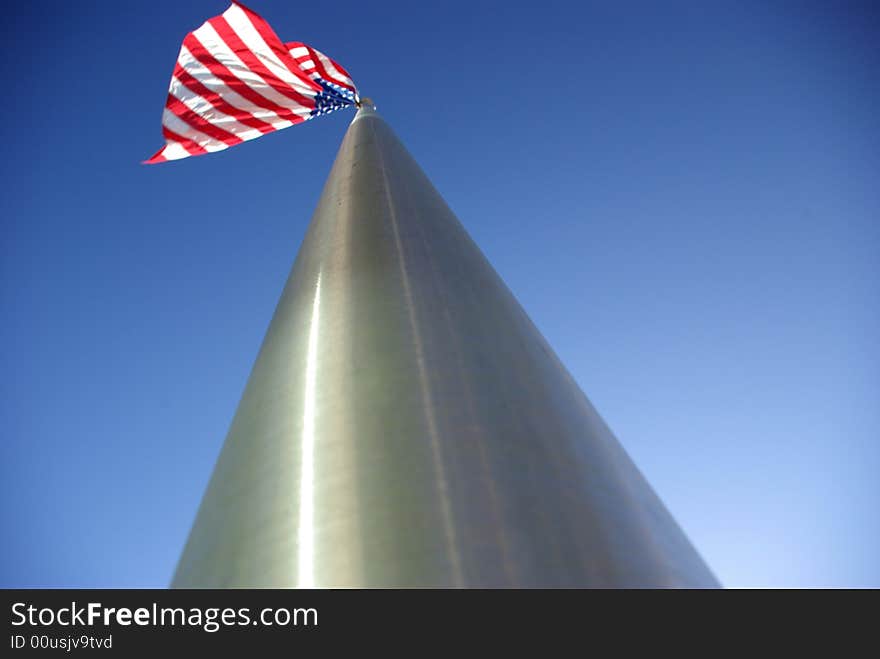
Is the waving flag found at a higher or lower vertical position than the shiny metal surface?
higher

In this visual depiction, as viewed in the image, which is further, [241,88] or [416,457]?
[241,88]

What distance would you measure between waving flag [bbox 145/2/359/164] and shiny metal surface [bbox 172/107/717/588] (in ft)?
11.8

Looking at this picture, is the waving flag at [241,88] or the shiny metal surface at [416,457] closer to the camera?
the shiny metal surface at [416,457]

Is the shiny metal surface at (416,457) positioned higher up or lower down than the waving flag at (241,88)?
lower down

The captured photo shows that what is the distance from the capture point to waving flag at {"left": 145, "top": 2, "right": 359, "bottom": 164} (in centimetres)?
582

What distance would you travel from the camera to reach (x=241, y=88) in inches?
230

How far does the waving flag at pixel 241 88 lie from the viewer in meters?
5.82

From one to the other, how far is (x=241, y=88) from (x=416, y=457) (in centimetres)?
485

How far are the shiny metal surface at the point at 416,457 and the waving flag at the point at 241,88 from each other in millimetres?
3603

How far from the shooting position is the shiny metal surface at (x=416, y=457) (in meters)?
1.61
